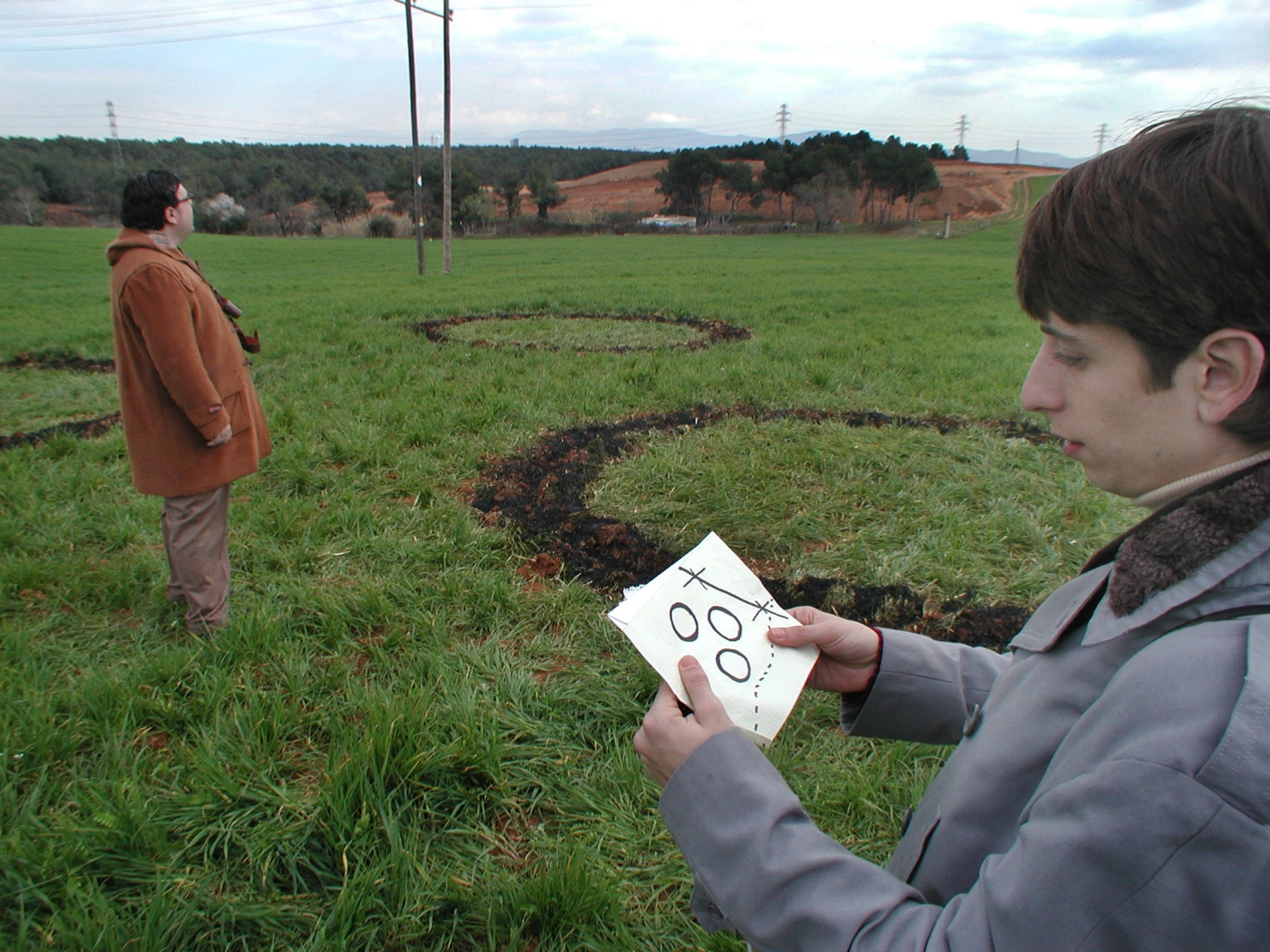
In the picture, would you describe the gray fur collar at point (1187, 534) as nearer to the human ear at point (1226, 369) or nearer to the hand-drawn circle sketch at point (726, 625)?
the human ear at point (1226, 369)

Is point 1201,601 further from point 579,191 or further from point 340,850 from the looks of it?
point 579,191

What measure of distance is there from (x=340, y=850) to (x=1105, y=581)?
220cm

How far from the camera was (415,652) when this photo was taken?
11.2ft

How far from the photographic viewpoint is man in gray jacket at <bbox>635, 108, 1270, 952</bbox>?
2.36 feet

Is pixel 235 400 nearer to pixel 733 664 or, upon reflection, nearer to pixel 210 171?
pixel 733 664

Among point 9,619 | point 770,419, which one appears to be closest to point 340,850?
point 9,619

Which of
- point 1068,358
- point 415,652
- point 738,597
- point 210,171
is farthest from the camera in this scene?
point 210,171

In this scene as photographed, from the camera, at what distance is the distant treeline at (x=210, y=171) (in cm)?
6231

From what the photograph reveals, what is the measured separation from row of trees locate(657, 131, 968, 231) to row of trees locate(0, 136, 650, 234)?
13519mm

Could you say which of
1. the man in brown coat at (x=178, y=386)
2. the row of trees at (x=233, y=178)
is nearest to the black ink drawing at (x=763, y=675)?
the man in brown coat at (x=178, y=386)

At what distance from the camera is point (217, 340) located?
3699 millimetres

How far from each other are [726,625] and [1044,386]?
68 cm

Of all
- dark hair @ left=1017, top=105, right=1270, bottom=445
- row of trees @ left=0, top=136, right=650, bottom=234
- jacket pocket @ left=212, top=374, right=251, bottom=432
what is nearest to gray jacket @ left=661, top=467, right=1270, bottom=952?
dark hair @ left=1017, top=105, right=1270, bottom=445

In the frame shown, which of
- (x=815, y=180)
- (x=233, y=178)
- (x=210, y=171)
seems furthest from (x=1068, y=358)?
(x=210, y=171)
